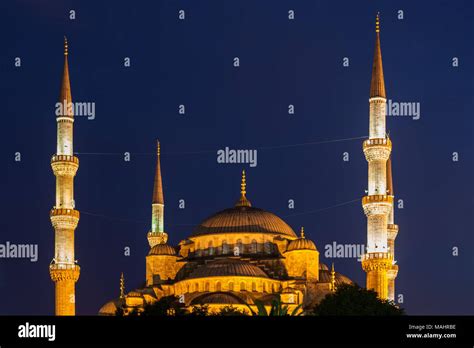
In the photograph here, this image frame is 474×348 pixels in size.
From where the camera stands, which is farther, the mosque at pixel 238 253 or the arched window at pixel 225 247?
the arched window at pixel 225 247

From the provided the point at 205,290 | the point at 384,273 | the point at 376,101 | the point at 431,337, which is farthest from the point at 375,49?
the point at 431,337

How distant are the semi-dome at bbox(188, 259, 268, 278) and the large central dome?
16.3 ft

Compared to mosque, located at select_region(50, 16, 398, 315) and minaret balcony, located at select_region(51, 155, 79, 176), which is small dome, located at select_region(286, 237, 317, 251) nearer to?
mosque, located at select_region(50, 16, 398, 315)

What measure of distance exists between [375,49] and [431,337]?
36.3 m

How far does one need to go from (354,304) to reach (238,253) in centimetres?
2504

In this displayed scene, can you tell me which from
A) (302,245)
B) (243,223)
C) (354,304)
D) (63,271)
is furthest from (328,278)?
(354,304)

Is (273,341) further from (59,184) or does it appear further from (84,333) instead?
(59,184)

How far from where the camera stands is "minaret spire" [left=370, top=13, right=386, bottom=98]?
2308 inches

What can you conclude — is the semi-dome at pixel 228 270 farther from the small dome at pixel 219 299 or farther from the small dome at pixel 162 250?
the small dome at pixel 162 250

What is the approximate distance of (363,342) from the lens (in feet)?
81.4

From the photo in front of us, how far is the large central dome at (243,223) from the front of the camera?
231 ft

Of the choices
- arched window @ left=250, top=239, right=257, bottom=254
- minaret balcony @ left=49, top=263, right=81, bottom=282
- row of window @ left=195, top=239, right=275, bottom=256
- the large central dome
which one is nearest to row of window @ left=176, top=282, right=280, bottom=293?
row of window @ left=195, top=239, right=275, bottom=256

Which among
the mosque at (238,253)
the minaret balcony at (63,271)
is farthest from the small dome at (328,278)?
the minaret balcony at (63,271)

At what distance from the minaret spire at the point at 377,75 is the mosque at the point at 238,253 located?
2.4 inches
